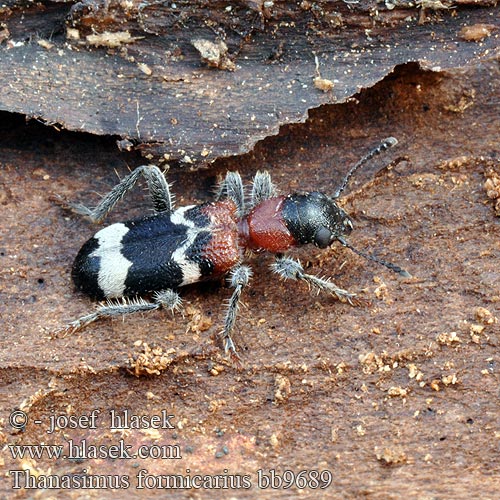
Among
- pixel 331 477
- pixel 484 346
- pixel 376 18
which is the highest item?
pixel 376 18

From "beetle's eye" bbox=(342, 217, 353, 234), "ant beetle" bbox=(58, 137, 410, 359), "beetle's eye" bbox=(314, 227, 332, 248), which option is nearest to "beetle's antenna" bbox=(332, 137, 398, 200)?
"ant beetle" bbox=(58, 137, 410, 359)

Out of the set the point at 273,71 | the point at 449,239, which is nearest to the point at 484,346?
the point at 449,239

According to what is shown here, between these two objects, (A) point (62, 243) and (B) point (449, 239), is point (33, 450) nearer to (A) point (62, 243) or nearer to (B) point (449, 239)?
(A) point (62, 243)

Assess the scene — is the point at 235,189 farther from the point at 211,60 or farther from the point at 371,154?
the point at 371,154

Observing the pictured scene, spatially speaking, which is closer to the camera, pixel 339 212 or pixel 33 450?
pixel 33 450

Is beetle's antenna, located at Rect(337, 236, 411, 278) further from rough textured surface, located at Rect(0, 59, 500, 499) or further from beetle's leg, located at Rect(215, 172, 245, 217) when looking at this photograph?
beetle's leg, located at Rect(215, 172, 245, 217)

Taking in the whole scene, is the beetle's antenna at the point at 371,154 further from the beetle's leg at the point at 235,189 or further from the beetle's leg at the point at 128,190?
the beetle's leg at the point at 128,190
